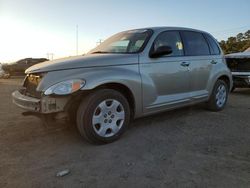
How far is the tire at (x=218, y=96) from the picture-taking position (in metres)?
5.87

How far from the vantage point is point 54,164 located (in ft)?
10.6

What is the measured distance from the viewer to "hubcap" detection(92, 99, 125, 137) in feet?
12.4

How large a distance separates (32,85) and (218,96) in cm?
399

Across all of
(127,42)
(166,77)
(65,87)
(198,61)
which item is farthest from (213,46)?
(65,87)

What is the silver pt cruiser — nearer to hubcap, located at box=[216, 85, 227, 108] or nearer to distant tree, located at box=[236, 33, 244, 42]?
hubcap, located at box=[216, 85, 227, 108]

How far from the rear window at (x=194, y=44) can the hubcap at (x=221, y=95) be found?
904 millimetres

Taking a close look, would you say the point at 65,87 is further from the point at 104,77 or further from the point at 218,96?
the point at 218,96

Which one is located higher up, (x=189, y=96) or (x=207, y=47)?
(x=207, y=47)

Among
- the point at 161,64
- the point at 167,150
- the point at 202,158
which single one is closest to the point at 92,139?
the point at 167,150

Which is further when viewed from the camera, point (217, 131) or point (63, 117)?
point (217, 131)

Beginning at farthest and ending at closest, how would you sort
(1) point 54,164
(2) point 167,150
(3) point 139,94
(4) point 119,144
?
(3) point 139,94, (4) point 119,144, (2) point 167,150, (1) point 54,164

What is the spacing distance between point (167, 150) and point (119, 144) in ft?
2.29

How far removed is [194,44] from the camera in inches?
214

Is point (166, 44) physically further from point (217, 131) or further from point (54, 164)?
point (54, 164)
